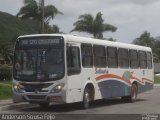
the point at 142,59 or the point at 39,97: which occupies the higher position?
the point at 142,59

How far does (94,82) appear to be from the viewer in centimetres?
2231

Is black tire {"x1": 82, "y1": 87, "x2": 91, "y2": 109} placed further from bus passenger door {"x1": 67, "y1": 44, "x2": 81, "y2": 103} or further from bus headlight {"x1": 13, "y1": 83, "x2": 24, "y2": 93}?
bus headlight {"x1": 13, "y1": 83, "x2": 24, "y2": 93}

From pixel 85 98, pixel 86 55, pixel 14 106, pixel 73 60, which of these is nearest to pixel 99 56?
pixel 86 55

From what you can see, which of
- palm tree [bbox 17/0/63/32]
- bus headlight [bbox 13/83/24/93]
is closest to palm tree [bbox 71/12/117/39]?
palm tree [bbox 17/0/63/32]

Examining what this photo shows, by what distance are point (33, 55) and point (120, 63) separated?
6.26 metres

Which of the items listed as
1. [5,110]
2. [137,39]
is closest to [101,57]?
[5,110]

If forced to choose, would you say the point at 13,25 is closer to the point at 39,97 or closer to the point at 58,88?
the point at 39,97

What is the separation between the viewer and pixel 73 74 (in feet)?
66.9

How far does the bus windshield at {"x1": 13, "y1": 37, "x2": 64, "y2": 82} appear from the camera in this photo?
1986 centimetres

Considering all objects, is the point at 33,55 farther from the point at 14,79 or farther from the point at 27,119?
the point at 27,119

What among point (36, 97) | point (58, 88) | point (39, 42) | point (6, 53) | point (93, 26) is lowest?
Answer: point (36, 97)

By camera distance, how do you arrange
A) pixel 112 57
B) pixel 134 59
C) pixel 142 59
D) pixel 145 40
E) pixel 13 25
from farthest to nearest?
pixel 13 25 → pixel 145 40 → pixel 142 59 → pixel 134 59 → pixel 112 57

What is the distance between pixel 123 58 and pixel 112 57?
1.49 metres

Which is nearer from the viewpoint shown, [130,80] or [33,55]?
[33,55]
